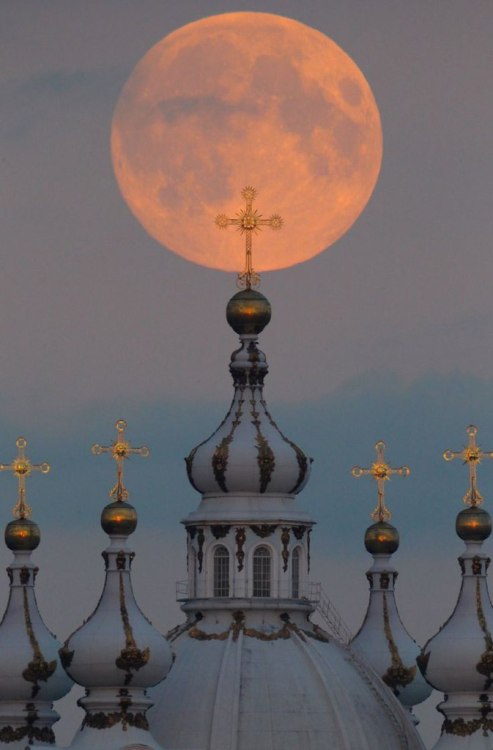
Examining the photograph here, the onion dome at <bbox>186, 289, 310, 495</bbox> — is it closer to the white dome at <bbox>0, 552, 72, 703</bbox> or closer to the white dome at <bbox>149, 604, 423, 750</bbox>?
the white dome at <bbox>149, 604, 423, 750</bbox>

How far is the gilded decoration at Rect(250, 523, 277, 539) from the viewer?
16088 cm

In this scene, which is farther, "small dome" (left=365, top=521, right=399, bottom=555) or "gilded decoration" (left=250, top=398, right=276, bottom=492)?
"small dome" (left=365, top=521, right=399, bottom=555)

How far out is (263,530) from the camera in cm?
16100

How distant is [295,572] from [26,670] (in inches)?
350

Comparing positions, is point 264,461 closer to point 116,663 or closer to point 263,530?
point 263,530

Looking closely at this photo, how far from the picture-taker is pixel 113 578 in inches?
6132

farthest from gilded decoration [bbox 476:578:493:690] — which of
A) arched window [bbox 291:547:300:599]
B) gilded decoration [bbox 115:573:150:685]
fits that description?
gilded decoration [bbox 115:573:150:685]

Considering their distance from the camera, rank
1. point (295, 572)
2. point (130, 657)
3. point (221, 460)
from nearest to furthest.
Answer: point (130, 657) < point (221, 460) < point (295, 572)

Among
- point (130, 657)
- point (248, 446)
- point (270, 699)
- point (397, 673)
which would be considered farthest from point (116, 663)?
point (397, 673)

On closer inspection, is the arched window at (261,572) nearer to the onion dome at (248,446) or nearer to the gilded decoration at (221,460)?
the onion dome at (248,446)

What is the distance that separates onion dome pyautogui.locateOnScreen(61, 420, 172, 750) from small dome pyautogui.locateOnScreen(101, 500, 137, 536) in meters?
1.71

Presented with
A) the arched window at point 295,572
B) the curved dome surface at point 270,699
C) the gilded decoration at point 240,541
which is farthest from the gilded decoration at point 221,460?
the curved dome surface at point 270,699

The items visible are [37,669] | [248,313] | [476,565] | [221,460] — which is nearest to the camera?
[476,565]

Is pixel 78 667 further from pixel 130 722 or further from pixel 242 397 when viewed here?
pixel 242 397
